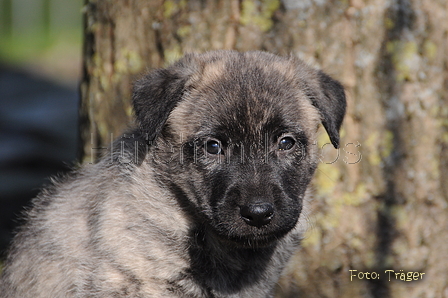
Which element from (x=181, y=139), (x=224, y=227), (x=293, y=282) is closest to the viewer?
(x=224, y=227)

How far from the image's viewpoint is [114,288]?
3236 millimetres

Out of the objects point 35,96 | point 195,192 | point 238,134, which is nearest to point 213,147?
point 238,134

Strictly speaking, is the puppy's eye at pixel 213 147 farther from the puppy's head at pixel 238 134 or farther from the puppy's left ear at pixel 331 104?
the puppy's left ear at pixel 331 104

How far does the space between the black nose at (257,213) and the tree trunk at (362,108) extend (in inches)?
54.0

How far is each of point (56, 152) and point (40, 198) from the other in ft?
13.9

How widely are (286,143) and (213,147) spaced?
19.4 inches

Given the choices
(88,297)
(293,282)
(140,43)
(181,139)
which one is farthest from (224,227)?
(140,43)

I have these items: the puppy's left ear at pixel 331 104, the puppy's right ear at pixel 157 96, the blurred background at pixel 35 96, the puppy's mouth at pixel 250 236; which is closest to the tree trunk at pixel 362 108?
the puppy's left ear at pixel 331 104

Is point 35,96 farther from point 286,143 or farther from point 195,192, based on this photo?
point 286,143

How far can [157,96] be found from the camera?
3.39 m

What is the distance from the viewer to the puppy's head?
3.19 m

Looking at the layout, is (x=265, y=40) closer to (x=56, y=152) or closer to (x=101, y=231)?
(x=101, y=231)

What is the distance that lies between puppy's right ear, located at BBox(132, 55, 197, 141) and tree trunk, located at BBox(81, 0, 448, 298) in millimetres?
867

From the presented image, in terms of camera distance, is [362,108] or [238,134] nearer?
[238,134]
